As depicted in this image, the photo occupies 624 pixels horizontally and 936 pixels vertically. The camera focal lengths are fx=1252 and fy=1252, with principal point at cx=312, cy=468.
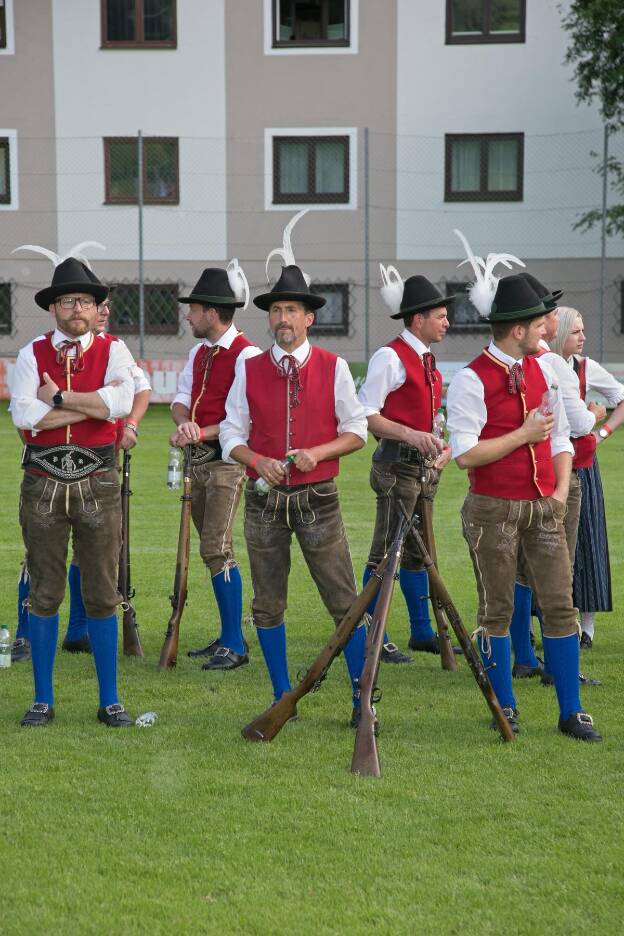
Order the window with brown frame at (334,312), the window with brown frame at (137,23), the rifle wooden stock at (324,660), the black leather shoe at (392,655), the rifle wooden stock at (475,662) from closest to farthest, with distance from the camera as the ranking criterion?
1. the rifle wooden stock at (324,660)
2. the rifle wooden stock at (475,662)
3. the black leather shoe at (392,655)
4. the window with brown frame at (334,312)
5. the window with brown frame at (137,23)

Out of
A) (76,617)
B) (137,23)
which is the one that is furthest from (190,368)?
(137,23)

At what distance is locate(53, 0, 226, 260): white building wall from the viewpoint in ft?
81.5

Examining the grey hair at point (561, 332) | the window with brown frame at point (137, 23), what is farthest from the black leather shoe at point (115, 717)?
the window with brown frame at point (137, 23)

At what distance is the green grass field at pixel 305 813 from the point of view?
4129 millimetres

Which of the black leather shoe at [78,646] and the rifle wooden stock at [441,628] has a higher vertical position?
the rifle wooden stock at [441,628]

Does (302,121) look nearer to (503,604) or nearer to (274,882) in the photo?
(503,604)

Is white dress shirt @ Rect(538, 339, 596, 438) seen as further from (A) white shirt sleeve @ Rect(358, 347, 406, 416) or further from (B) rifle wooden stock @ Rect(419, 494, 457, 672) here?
(B) rifle wooden stock @ Rect(419, 494, 457, 672)

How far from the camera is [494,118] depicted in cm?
2481

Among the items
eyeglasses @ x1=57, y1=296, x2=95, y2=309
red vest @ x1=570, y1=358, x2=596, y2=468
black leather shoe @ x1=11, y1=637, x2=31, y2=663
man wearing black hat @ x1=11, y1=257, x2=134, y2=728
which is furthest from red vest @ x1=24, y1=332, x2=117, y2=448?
red vest @ x1=570, y1=358, x2=596, y2=468

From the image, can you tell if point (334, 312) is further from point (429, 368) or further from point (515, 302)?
point (515, 302)

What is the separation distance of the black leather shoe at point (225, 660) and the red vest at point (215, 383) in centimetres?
138

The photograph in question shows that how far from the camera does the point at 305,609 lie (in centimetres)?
887

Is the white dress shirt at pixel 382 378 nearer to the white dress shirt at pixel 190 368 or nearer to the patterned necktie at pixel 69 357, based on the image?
the white dress shirt at pixel 190 368

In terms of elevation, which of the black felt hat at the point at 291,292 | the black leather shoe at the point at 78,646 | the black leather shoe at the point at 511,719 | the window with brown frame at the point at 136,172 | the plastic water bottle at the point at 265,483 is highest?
the window with brown frame at the point at 136,172
